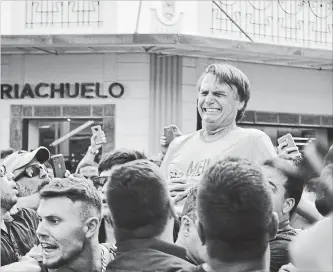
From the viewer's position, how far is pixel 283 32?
527 inches

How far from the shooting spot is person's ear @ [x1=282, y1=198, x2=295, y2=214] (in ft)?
8.68

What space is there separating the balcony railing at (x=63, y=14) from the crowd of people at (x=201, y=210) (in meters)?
9.03

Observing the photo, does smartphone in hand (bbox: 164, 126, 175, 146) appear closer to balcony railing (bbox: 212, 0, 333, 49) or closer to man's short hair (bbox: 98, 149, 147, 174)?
man's short hair (bbox: 98, 149, 147, 174)

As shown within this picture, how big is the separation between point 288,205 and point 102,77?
31.9 feet

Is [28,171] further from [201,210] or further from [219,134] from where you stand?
[201,210]

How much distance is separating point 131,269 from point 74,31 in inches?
406

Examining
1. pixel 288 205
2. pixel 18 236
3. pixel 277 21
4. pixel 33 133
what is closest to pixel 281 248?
pixel 288 205

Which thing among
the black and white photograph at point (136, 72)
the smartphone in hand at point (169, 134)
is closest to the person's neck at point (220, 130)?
the black and white photograph at point (136, 72)

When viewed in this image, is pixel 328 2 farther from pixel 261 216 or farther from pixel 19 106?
pixel 261 216

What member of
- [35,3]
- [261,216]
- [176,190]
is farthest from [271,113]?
[261,216]

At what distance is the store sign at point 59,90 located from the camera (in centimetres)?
1217

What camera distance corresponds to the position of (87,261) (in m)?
2.72

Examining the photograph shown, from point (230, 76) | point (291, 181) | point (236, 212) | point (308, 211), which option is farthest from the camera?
point (230, 76)

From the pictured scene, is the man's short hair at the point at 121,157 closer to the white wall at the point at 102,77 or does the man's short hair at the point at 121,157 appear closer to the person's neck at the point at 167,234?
the person's neck at the point at 167,234
